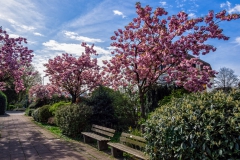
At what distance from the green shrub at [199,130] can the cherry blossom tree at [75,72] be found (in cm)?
912

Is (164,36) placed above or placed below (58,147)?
above

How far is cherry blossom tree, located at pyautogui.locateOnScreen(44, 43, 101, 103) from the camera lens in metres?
13.0

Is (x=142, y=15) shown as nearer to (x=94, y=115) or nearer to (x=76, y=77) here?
(x=94, y=115)

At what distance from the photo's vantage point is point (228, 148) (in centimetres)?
315

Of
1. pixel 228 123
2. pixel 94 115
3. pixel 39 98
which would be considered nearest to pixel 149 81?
pixel 94 115

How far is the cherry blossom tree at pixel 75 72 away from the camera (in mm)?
12984

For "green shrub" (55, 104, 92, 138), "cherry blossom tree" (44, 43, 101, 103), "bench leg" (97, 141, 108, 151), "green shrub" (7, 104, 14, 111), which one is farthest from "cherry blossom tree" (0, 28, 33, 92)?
Answer: "green shrub" (7, 104, 14, 111)

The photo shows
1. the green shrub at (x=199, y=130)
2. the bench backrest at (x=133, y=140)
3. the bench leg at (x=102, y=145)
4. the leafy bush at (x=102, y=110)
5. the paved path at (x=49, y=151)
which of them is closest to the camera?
the green shrub at (x=199, y=130)

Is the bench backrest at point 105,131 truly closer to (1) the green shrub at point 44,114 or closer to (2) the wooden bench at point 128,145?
(2) the wooden bench at point 128,145

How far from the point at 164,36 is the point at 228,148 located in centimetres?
484

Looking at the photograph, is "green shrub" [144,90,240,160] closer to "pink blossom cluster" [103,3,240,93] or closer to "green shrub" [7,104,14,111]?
"pink blossom cluster" [103,3,240,93]

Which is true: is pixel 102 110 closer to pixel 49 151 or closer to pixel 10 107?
pixel 49 151

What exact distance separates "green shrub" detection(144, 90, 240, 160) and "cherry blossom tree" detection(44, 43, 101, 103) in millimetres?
9124

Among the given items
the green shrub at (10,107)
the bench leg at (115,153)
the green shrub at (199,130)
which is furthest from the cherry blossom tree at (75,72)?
the green shrub at (10,107)
